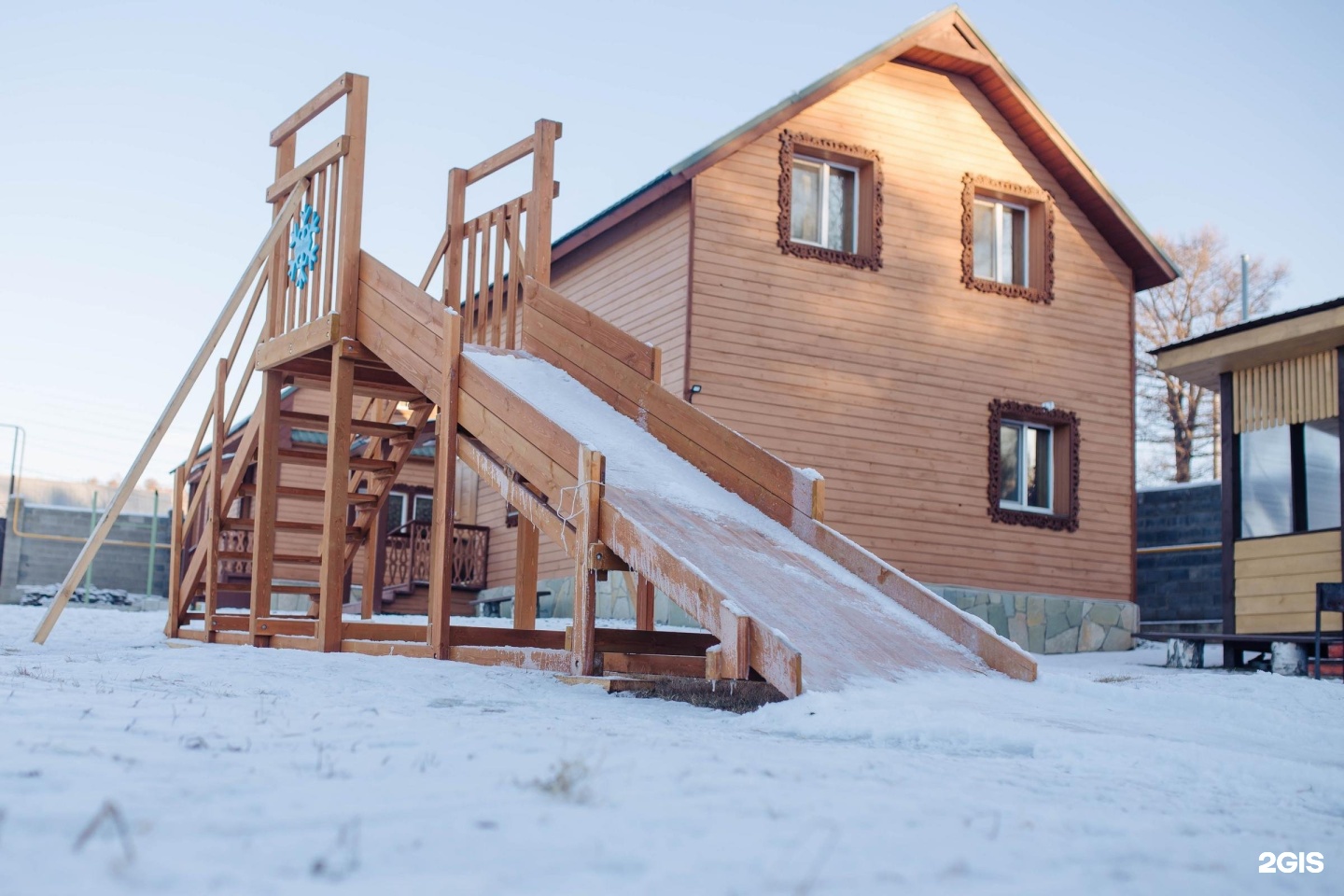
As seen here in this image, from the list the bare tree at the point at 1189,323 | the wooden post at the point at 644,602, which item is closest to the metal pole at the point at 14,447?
the wooden post at the point at 644,602

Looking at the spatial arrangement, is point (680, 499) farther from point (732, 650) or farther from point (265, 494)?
point (265, 494)

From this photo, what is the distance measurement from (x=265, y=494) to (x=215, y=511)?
1.84 ft

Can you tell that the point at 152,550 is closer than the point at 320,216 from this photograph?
No

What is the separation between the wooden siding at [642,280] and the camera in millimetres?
13430

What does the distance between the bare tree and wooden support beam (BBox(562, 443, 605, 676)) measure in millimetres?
25723

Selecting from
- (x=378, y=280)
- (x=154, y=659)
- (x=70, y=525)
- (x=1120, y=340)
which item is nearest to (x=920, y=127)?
(x=1120, y=340)

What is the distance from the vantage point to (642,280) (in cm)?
1427

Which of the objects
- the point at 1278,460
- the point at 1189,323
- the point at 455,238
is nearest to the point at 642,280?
the point at 455,238

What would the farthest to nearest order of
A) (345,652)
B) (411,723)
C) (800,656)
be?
(345,652), (800,656), (411,723)

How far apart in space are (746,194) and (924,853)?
38.9 ft

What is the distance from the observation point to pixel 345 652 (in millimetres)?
7867

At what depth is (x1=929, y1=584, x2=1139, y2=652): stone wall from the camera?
47.2 feet

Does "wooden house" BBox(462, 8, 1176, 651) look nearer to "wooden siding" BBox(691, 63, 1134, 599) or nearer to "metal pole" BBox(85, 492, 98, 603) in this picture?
"wooden siding" BBox(691, 63, 1134, 599)

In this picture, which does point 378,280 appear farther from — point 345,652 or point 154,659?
point 154,659
